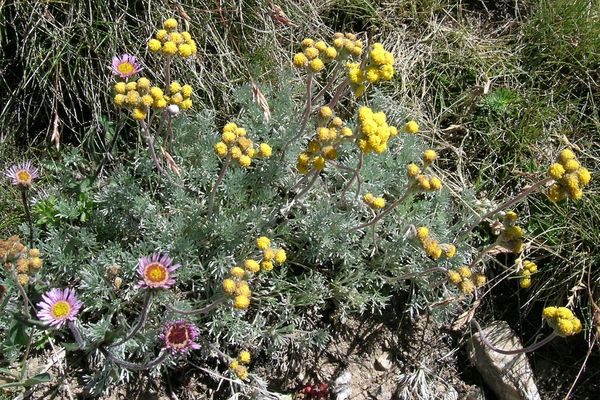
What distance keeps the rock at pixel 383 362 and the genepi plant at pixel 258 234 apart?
249 mm

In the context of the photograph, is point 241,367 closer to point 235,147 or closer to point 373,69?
point 235,147

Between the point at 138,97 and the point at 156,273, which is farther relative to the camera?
the point at 138,97

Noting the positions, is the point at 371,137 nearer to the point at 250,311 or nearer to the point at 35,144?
the point at 250,311

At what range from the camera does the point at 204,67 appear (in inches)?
148

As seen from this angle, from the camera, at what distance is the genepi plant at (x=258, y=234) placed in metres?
2.74

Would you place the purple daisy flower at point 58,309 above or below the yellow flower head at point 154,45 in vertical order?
below

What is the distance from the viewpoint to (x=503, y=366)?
3.36m

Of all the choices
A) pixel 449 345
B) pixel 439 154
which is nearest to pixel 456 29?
pixel 439 154

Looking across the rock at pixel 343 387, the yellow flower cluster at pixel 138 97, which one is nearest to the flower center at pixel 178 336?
the yellow flower cluster at pixel 138 97

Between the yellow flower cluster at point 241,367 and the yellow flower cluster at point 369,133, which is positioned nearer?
the yellow flower cluster at point 369,133

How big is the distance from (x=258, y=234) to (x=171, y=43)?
3.18 feet

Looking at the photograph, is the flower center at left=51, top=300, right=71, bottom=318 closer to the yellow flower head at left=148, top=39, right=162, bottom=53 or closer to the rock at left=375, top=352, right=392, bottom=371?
the yellow flower head at left=148, top=39, right=162, bottom=53

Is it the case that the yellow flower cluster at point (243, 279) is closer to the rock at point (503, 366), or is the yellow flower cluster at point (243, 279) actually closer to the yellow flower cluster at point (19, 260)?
the yellow flower cluster at point (19, 260)

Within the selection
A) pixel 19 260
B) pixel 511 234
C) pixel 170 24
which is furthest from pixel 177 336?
pixel 511 234
